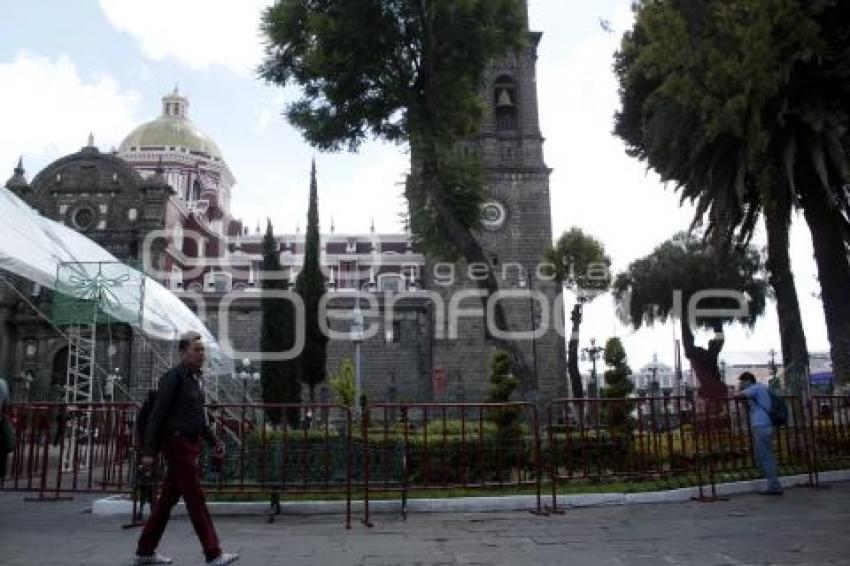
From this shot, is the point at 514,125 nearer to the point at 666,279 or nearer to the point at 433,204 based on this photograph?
the point at 666,279

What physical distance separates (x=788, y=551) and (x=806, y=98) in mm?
11629

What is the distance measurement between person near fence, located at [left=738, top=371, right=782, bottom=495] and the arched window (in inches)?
874

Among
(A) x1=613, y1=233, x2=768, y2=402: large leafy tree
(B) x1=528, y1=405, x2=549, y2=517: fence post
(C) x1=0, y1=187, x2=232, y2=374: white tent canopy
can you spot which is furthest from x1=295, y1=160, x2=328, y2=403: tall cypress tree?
(B) x1=528, y1=405, x2=549, y2=517: fence post

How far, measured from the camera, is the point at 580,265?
28.7 m

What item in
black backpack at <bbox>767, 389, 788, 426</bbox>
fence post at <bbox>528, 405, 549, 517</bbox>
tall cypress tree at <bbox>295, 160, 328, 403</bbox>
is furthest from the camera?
tall cypress tree at <bbox>295, 160, 328, 403</bbox>

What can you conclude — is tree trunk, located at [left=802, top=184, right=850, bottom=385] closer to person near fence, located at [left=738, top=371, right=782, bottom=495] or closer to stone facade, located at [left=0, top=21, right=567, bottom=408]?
person near fence, located at [left=738, top=371, right=782, bottom=495]

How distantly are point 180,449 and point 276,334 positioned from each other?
20268 mm

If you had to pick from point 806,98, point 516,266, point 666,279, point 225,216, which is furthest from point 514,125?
point 225,216

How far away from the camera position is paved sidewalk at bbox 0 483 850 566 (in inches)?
179

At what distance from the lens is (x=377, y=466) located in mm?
7242

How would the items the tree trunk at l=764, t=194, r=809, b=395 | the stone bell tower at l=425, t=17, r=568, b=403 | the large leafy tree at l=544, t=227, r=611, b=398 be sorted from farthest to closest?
the large leafy tree at l=544, t=227, r=611, b=398 → the stone bell tower at l=425, t=17, r=568, b=403 → the tree trunk at l=764, t=194, r=809, b=395

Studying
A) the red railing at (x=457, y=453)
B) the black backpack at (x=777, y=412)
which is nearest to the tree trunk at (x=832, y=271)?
the black backpack at (x=777, y=412)

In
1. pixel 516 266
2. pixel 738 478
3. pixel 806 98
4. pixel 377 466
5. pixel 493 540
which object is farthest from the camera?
pixel 516 266

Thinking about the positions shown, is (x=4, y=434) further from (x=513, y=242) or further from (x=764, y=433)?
(x=513, y=242)
